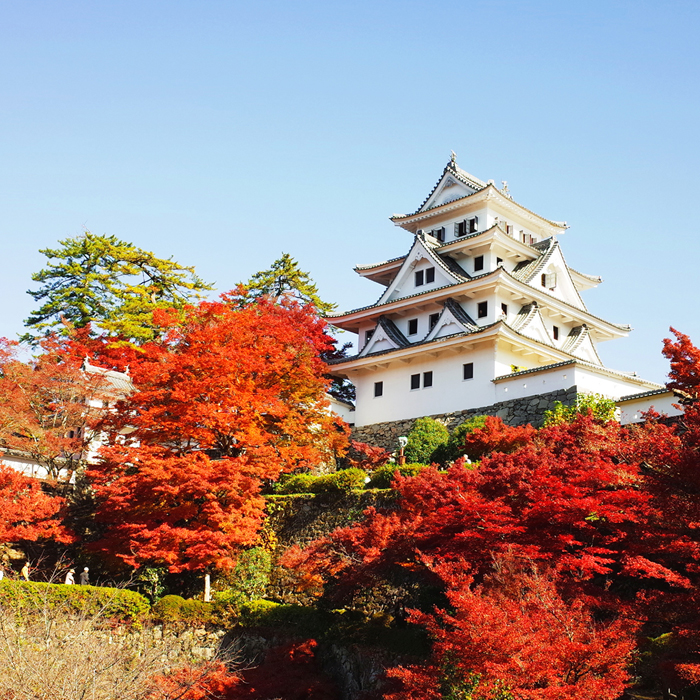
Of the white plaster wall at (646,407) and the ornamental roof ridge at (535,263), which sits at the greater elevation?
the ornamental roof ridge at (535,263)

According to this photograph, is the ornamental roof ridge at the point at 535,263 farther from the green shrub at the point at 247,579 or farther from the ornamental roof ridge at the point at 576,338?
the green shrub at the point at 247,579

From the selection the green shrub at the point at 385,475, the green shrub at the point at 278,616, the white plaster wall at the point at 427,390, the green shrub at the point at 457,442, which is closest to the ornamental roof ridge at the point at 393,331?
the white plaster wall at the point at 427,390

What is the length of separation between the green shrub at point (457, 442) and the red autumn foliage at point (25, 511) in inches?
518

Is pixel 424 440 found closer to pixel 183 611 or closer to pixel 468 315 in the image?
pixel 468 315

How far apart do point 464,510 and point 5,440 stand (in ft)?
68.0

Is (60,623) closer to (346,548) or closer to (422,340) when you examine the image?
(346,548)

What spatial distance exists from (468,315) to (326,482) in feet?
38.5

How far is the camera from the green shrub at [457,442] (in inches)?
1083

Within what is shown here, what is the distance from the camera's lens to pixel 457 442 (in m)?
27.7

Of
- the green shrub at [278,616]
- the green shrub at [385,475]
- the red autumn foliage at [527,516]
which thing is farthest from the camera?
the green shrub at [385,475]

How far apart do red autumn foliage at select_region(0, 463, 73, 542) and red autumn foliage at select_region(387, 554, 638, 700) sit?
15693mm

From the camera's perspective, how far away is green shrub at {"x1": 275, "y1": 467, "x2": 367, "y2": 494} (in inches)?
1027

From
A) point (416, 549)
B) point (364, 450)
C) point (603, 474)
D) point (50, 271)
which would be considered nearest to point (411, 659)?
point (416, 549)

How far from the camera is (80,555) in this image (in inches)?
1032
